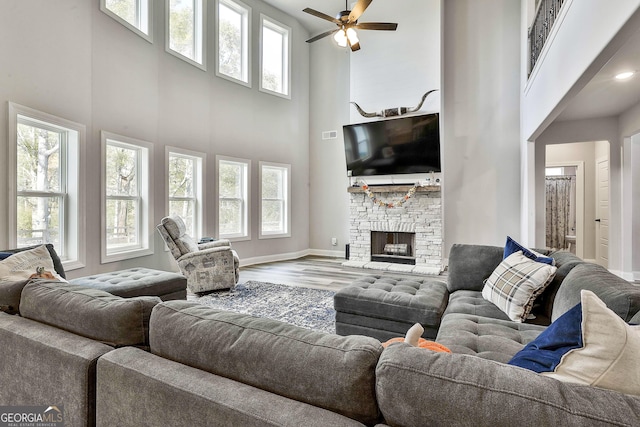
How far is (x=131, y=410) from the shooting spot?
99 centimetres

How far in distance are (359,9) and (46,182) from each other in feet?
12.9

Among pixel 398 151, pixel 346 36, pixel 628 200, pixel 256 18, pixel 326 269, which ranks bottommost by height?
pixel 326 269

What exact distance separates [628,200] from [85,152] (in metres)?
7.52

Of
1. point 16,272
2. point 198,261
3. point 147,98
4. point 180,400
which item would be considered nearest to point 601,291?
point 180,400

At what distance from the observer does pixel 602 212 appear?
5730mm

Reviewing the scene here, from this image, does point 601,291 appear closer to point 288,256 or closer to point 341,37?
point 341,37

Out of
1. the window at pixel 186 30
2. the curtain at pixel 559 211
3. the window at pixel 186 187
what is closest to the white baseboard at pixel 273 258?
the window at pixel 186 187

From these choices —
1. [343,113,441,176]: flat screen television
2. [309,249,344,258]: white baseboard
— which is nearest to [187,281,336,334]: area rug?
[309,249,344,258]: white baseboard

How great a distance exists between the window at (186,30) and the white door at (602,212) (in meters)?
7.08

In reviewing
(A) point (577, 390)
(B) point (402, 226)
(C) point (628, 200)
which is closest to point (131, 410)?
(A) point (577, 390)

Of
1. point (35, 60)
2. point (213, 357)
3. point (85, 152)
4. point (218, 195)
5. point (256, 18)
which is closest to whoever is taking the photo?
point (213, 357)

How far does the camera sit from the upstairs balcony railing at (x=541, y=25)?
333 centimetres

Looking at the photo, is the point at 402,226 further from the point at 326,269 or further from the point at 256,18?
the point at 256,18

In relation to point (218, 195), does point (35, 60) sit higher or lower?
higher
